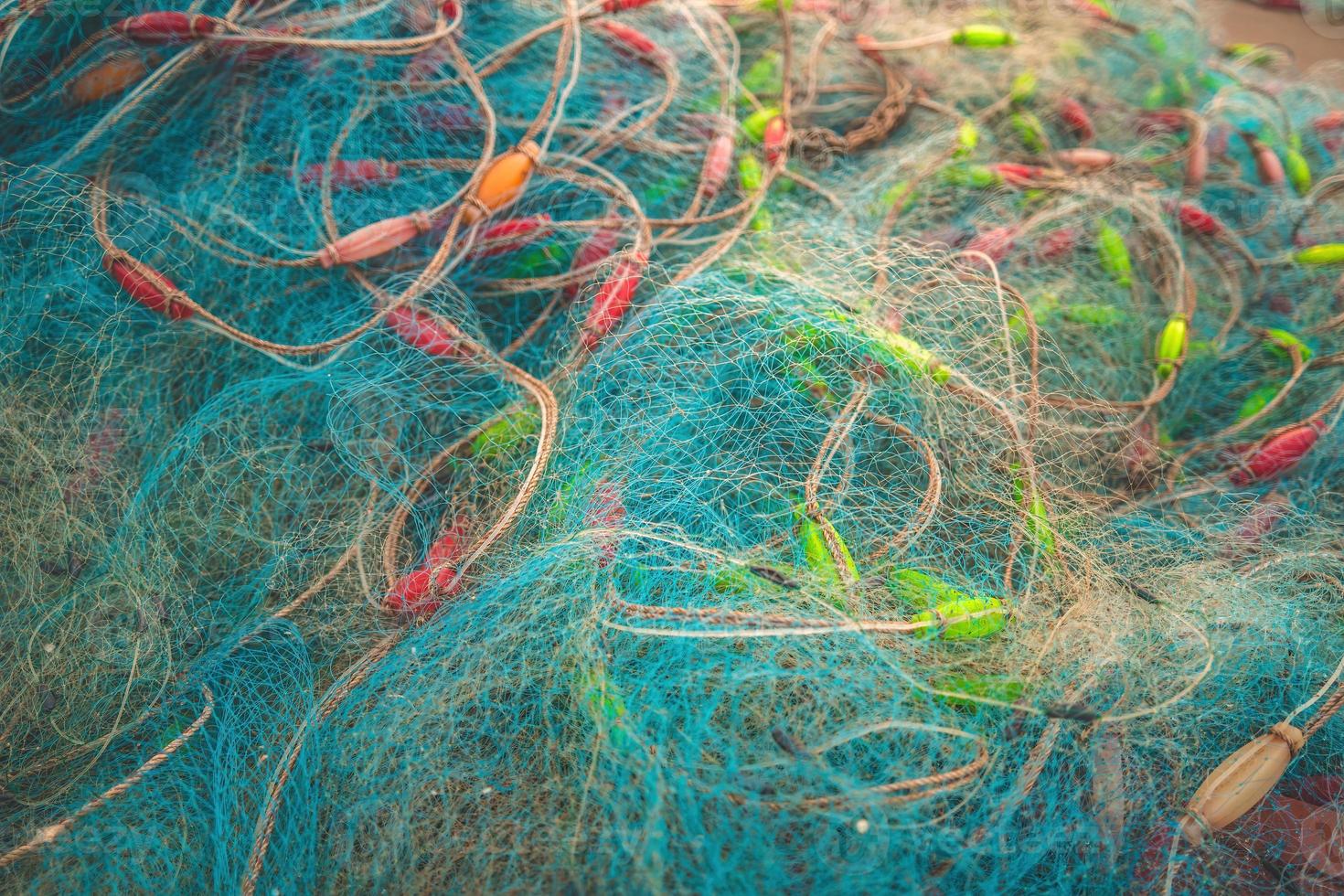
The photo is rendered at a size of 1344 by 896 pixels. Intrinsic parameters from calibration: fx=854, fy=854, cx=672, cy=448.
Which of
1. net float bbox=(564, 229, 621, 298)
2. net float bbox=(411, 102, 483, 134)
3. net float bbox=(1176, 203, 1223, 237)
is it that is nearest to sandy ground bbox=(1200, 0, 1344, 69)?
net float bbox=(1176, 203, 1223, 237)

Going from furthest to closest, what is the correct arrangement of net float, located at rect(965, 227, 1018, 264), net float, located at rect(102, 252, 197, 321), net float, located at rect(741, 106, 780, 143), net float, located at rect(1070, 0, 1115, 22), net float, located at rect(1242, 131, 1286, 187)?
net float, located at rect(1070, 0, 1115, 22) < net float, located at rect(1242, 131, 1286, 187) < net float, located at rect(741, 106, 780, 143) < net float, located at rect(965, 227, 1018, 264) < net float, located at rect(102, 252, 197, 321)

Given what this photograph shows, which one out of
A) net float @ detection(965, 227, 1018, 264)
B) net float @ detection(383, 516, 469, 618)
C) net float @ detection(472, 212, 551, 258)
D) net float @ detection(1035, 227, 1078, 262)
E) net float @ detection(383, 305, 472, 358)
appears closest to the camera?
net float @ detection(383, 516, 469, 618)

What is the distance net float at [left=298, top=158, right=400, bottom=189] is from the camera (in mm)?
2328

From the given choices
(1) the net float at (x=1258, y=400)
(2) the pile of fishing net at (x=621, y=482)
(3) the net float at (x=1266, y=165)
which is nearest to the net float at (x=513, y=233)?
(2) the pile of fishing net at (x=621, y=482)

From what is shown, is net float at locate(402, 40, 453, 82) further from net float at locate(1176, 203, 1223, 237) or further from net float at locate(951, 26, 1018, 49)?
net float at locate(1176, 203, 1223, 237)

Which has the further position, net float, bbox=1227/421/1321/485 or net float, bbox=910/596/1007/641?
net float, bbox=1227/421/1321/485

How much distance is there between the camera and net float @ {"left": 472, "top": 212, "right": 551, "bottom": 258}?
2305 mm

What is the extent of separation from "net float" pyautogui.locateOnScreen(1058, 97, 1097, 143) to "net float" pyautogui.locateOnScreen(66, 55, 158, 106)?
2926mm

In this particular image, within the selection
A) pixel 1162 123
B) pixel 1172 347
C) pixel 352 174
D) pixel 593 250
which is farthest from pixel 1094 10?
pixel 352 174

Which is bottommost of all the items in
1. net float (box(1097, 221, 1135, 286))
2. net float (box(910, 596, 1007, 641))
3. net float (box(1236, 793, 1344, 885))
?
net float (box(1236, 793, 1344, 885))

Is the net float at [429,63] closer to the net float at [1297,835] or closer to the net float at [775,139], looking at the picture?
the net float at [775,139]

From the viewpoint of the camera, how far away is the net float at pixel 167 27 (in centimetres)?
217

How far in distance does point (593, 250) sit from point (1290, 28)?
15.3 ft

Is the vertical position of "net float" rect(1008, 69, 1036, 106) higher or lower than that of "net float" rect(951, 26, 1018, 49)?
lower
